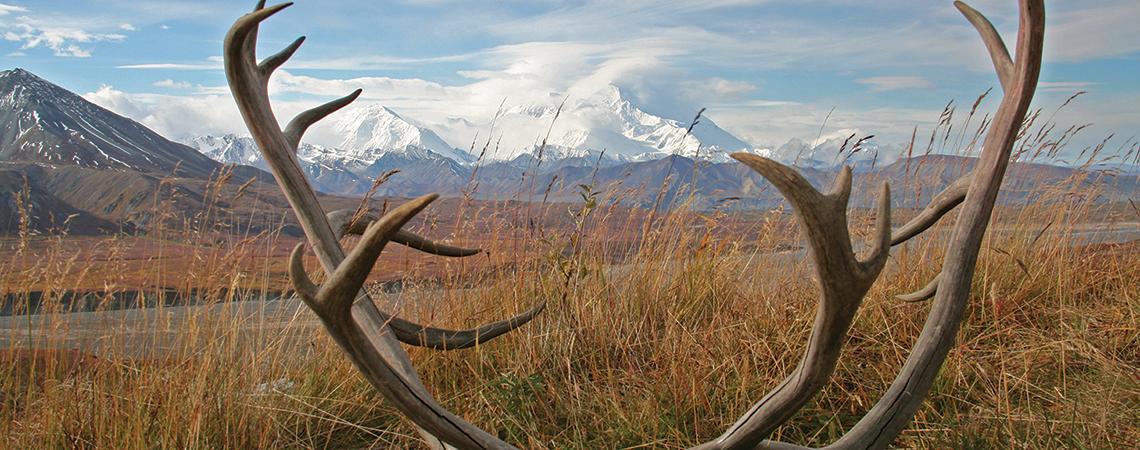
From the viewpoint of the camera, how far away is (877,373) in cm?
330

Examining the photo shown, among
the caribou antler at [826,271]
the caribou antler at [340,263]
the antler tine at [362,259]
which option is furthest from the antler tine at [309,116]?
the antler tine at [362,259]

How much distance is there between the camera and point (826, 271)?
1541 mm

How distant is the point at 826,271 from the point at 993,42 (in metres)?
0.79

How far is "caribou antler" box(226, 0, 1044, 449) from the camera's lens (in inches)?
58.7

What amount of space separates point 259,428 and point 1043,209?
5941 millimetres

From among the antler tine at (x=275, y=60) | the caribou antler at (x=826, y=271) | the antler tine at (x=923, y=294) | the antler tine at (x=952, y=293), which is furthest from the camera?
the antler tine at (x=275, y=60)

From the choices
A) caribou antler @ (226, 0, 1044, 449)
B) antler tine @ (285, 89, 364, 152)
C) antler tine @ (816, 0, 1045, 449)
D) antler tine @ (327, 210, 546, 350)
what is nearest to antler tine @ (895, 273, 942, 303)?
caribou antler @ (226, 0, 1044, 449)

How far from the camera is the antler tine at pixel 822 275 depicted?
145 centimetres

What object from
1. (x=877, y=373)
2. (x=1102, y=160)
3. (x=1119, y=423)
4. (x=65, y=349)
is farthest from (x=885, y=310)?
(x=65, y=349)

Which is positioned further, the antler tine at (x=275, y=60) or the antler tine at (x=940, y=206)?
the antler tine at (x=275, y=60)

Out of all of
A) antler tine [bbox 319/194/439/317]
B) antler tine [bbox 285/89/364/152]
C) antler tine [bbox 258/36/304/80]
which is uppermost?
antler tine [bbox 258/36/304/80]

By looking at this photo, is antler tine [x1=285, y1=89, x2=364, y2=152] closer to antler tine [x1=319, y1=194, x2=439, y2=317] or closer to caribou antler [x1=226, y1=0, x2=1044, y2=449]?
caribou antler [x1=226, y1=0, x2=1044, y2=449]

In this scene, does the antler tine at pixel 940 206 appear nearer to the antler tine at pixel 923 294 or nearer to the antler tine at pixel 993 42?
the antler tine at pixel 923 294

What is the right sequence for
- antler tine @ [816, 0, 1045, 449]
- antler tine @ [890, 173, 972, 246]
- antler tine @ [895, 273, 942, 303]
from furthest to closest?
antler tine @ [890, 173, 972, 246]
antler tine @ [895, 273, 942, 303]
antler tine @ [816, 0, 1045, 449]
